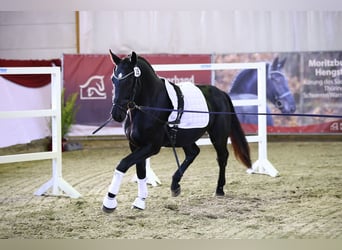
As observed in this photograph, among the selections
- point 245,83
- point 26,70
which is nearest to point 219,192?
point 26,70

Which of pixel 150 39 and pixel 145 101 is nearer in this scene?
pixel 145 101

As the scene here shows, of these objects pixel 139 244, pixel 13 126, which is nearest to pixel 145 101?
pixel 139 244

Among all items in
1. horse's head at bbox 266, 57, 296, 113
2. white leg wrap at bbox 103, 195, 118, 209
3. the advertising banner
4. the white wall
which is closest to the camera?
white leg wrap at bbox 103, 195, 118, 209

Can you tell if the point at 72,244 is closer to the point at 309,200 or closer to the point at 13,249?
the point at 13,249

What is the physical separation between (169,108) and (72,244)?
3.57 ft

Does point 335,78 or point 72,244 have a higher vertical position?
point 335,78

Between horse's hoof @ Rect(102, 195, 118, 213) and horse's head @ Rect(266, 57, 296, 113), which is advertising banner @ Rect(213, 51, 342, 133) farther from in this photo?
horse's hoof @ Rect(102, 195, 118, 213)

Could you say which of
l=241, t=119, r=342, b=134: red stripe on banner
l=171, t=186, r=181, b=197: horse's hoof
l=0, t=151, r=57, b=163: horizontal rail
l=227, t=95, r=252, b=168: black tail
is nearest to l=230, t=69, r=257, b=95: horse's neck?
l=241, t=119, r=342, b=134: red stripe on banner

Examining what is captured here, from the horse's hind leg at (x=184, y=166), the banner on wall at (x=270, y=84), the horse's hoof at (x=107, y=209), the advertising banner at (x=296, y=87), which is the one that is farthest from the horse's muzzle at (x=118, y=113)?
the advertising banner at (x=296, y=87)

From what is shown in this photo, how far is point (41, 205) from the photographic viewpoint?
4047 mm

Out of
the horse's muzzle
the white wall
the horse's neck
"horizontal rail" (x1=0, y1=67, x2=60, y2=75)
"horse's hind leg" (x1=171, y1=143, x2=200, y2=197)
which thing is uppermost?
A: the white wall

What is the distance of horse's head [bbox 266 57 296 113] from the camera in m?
6.18

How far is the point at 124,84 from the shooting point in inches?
138

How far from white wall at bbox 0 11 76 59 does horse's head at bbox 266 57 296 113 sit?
87.5 inches
